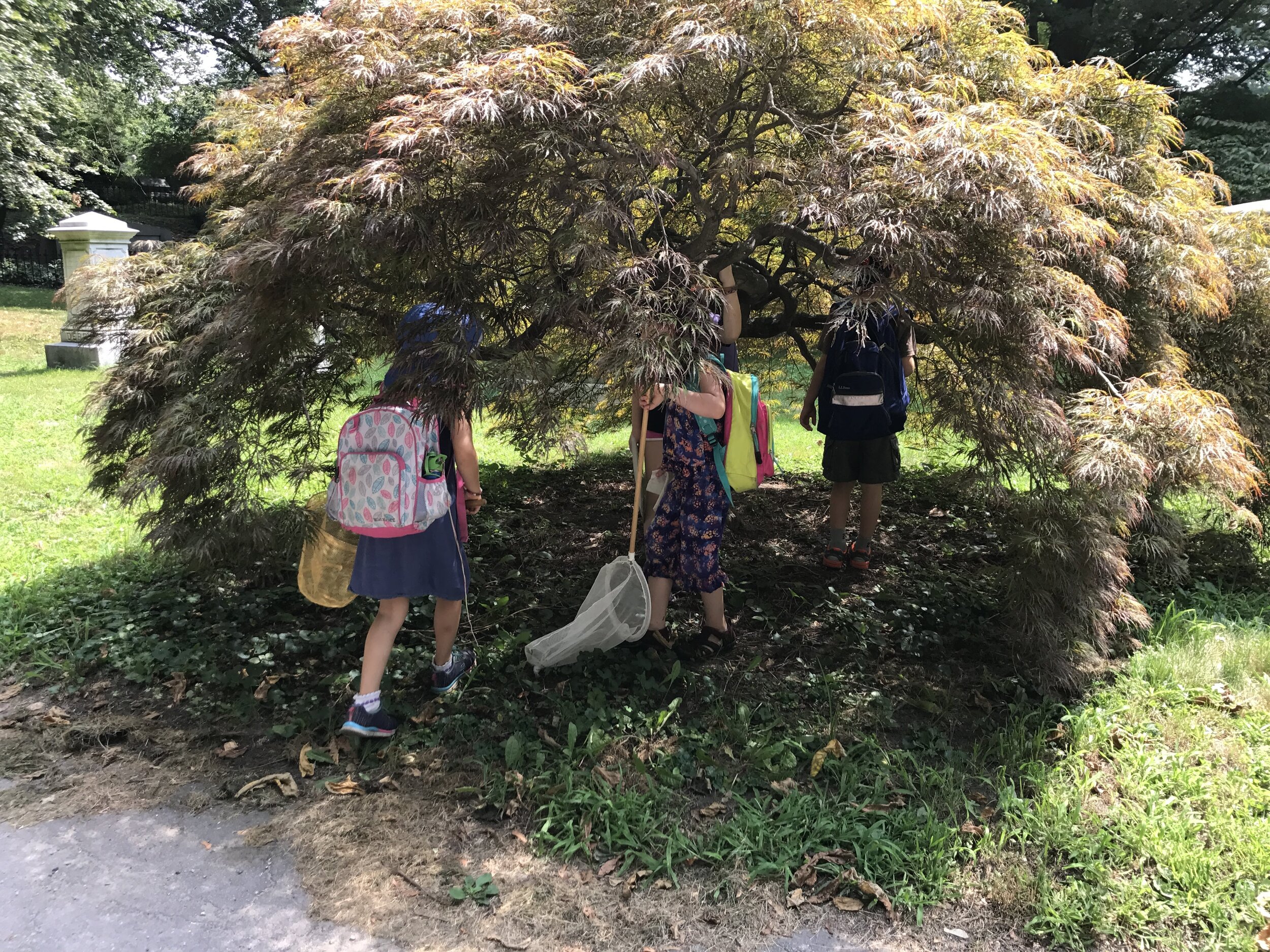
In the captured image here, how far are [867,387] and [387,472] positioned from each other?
2459 mm

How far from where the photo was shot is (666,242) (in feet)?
9.73

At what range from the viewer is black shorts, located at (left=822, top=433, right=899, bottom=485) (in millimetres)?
4336

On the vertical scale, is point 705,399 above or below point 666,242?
below

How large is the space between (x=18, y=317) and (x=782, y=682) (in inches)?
648

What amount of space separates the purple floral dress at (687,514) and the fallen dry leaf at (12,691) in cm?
267

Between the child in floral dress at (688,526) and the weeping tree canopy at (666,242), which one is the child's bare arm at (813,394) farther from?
the child in floral dress at (688,526)

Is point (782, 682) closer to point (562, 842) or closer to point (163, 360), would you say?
point (562, 842)

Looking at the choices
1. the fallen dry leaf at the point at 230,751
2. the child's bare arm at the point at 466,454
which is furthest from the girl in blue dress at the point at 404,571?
the fallen dry leaf at the point at 230,751

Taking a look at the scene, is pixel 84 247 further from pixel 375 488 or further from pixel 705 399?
pixel 705 399

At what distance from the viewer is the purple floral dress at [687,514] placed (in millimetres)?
3453

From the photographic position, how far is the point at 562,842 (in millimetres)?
2629

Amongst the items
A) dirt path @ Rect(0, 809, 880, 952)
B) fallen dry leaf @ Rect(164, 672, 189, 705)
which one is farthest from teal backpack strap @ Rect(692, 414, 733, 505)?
fallen dry leaf @ Rect(164, 672, 189, 705)

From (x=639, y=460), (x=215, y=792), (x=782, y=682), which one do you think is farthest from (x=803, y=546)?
(x=215, y=792)

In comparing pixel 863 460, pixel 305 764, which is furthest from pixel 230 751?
pixel 863 460
